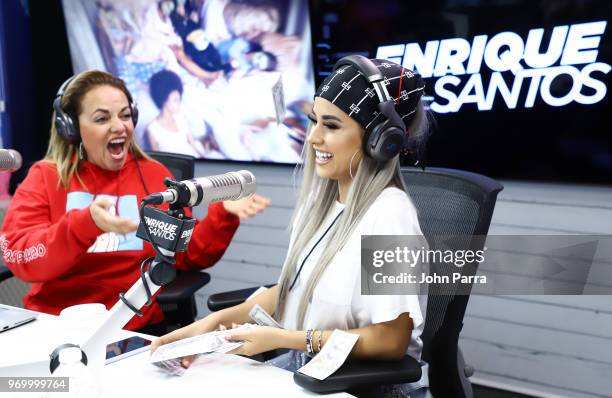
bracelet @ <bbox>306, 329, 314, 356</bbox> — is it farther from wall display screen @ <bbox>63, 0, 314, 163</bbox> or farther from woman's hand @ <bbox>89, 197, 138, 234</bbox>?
wall display screen @ <bbox>63, 0, 314, 163</bbox>

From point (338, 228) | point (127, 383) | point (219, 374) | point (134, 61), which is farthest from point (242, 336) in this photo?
point (134, 61)

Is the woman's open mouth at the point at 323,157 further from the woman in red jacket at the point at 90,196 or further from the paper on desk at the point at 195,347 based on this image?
the paper on desk at the point at 195,347

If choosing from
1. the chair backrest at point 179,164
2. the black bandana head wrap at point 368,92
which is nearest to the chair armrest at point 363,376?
the black bandana head wrap at point 368,92

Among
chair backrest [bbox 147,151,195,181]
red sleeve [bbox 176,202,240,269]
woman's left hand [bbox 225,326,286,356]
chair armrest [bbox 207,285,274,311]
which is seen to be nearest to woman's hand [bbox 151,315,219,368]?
woman's left hand [bbox 225,326,286,356]

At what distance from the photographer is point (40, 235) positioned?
5.83 feet

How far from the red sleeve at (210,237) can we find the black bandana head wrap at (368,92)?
45cm

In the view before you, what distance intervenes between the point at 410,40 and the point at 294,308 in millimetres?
1504

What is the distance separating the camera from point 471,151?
2.60 meters

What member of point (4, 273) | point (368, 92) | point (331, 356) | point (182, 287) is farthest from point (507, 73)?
point (4, 273)

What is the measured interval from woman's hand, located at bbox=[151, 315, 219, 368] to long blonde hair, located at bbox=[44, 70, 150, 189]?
0.82m

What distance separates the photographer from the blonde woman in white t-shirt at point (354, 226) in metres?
1.37

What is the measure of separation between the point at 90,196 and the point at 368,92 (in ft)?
3.60

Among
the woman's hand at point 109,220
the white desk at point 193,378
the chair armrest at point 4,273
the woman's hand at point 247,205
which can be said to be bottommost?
the chair armrest at point 4,273

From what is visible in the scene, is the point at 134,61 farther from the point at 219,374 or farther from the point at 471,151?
the point at 219,374
